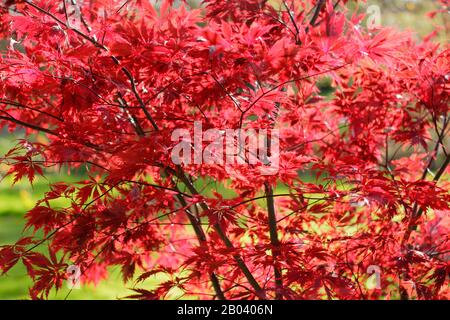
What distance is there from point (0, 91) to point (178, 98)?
70 centimetres

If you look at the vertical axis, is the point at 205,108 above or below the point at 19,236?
below

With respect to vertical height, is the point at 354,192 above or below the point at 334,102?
below

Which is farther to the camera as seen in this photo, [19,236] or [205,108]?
[19,236]

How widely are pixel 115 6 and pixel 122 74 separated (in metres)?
0.26

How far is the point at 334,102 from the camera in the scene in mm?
2781

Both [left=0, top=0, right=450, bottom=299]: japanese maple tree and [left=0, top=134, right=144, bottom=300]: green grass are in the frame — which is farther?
[left=0, top=134, right=144, bottom=300]: green grass

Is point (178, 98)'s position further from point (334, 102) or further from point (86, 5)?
point (334, 102)

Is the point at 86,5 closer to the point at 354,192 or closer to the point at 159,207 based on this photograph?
the point at 159,207

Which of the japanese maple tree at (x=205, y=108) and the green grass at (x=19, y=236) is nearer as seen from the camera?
the japanese maple tree at (x=205, y=108)
